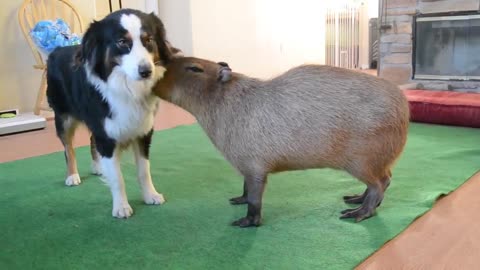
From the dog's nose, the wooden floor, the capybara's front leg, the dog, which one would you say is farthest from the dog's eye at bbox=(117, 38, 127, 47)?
the wooden floor

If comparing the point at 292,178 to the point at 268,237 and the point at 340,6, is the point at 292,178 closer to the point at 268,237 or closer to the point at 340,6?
the point at 268,237

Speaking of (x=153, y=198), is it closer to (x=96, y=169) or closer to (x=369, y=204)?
(x=96, y=169)

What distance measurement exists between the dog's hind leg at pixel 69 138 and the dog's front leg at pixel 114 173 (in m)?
0.46

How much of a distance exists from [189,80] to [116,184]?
51 cm

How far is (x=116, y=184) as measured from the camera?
69.1 inches

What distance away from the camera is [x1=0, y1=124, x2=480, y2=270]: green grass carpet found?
1.39 metres

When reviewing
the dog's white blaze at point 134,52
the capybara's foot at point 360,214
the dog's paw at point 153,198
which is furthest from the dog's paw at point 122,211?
the capybara's foot at point 360,214

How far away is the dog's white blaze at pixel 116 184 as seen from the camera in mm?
1727

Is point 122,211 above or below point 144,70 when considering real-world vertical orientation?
below

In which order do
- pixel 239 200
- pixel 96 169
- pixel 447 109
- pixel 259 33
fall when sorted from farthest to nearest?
1. pixel 259 33
2. pixel 447 109
3. pixel 96 169
4. pixel 239 200

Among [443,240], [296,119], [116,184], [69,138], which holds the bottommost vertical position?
[443,240]

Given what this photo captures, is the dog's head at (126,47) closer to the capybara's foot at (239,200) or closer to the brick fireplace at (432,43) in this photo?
the capybara's foot at (239,200)

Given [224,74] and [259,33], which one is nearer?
[224,74]

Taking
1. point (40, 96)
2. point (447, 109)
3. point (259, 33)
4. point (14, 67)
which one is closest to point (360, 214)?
point (447, 109)
